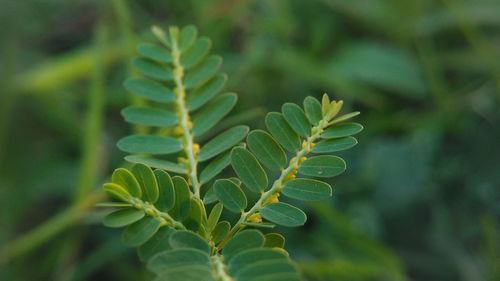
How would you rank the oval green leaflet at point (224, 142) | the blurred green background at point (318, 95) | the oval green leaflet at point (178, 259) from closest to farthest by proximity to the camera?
the oval green leaflet at point (178, 259) < the oval green leaflet at point (224, 142) < the blurred green background at point (318, 95)

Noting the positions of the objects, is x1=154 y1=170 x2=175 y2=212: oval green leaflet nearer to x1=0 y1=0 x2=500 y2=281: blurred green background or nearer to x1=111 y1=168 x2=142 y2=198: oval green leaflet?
x1=111 y1=168 x2=142 y2=198: oval green leaflet

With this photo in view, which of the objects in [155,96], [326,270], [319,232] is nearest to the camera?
[155,96]

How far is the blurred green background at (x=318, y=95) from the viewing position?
0.76 meters

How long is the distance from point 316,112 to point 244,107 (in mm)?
539

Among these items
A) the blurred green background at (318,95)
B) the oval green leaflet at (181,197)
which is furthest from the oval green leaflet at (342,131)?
the blurred green background at (318,95)

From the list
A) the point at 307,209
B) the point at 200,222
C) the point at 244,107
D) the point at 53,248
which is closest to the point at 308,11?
the point at 244,107

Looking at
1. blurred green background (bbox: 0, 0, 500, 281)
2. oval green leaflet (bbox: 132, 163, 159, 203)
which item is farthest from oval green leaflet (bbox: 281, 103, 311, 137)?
blurred green background (bbox: 0, 0, 500, 281)

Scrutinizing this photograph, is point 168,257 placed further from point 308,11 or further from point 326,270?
point 308,11

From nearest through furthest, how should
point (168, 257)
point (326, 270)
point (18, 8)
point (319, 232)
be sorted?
point (168, 257)
point (326, 270)
point (319, 232)
point (18, 8)

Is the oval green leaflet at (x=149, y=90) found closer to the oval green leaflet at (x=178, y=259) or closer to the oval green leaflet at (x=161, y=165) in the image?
the oval green leaflet at (x=161, y=165)

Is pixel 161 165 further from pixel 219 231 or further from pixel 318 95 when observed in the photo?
pixel 318 95

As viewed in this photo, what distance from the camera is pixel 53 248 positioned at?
2.51ft

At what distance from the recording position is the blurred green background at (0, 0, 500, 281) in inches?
29.8

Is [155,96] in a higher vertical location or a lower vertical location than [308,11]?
lower
